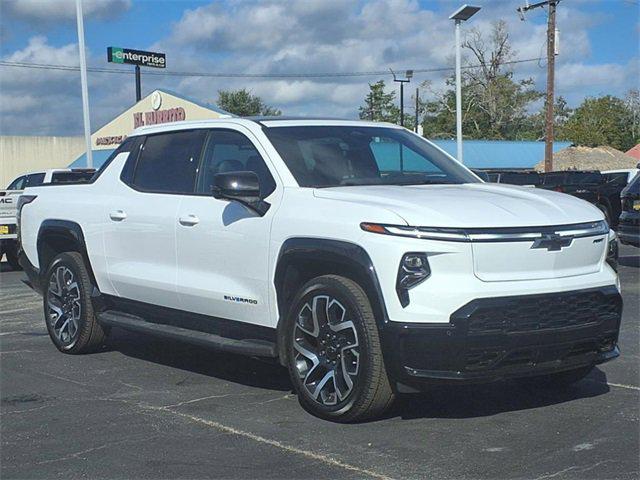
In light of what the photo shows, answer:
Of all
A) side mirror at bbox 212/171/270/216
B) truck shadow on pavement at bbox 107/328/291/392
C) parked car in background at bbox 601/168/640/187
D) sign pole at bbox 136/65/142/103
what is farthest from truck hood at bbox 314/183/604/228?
sign pole at bbox 136/65/142/103

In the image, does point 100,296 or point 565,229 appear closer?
point 565,229

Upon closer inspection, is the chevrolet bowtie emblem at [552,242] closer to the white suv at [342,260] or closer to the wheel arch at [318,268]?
the white suv at [342,260]

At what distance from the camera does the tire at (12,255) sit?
53.6ft

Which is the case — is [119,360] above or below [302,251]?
below

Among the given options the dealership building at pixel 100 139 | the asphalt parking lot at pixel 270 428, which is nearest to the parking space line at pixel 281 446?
the asphalt parking lot at pixel 270 428

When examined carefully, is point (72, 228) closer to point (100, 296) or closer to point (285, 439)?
point (100, 296)

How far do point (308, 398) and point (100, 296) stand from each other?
2.64 metres

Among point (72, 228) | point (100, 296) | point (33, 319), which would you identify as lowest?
point (33, 319)

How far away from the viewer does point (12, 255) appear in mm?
16891

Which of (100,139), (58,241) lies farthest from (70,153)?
(58,241)

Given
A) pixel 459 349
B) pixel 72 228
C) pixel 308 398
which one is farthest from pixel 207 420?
pixel 72 228

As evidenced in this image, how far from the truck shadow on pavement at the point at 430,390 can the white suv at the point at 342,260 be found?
0.25m

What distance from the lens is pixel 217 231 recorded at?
6.17 metres

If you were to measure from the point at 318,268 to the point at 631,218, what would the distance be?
9957mm
